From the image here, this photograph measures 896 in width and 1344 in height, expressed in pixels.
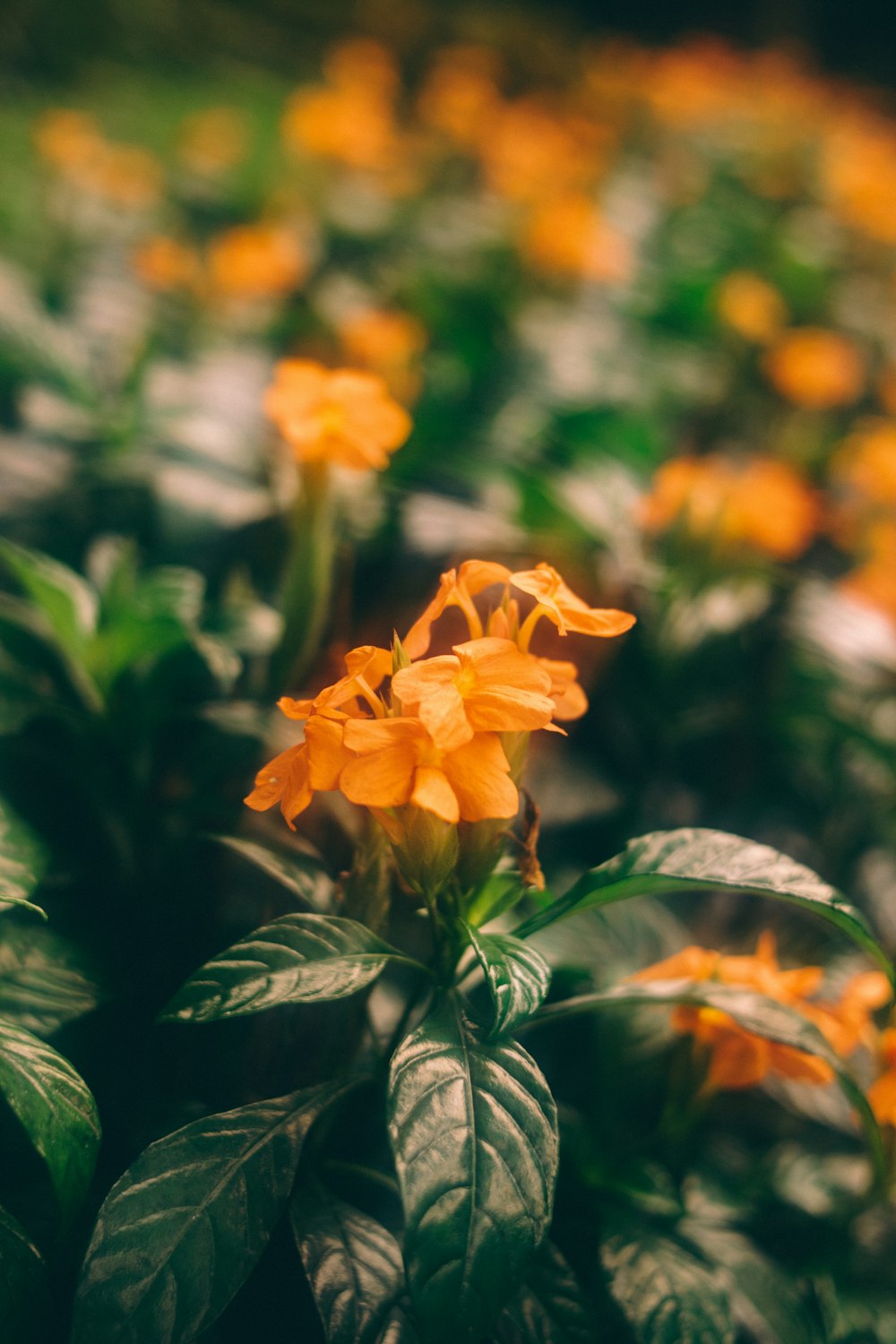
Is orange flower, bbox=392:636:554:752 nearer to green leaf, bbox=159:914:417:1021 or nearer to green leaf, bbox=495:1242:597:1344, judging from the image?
green leaf, bbox=159:914:417:1021

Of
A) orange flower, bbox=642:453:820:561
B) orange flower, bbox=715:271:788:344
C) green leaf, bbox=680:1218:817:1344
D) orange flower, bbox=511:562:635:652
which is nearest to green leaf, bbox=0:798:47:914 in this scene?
orange flower, bbox=511:562:635:652

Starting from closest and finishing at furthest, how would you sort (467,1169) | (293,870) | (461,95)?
1. (467,1169)
2. (293,870)
3. (461,95)

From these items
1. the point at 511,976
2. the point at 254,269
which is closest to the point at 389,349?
the point at 254,269

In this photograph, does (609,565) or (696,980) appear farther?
(609,565)

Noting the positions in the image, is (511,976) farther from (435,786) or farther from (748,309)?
(748,309)

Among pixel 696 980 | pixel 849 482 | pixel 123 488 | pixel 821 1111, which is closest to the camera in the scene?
pixel 696 980

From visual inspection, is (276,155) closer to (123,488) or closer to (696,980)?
(123,488)

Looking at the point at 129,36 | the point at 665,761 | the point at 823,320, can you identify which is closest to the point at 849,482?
the point at 823,320
